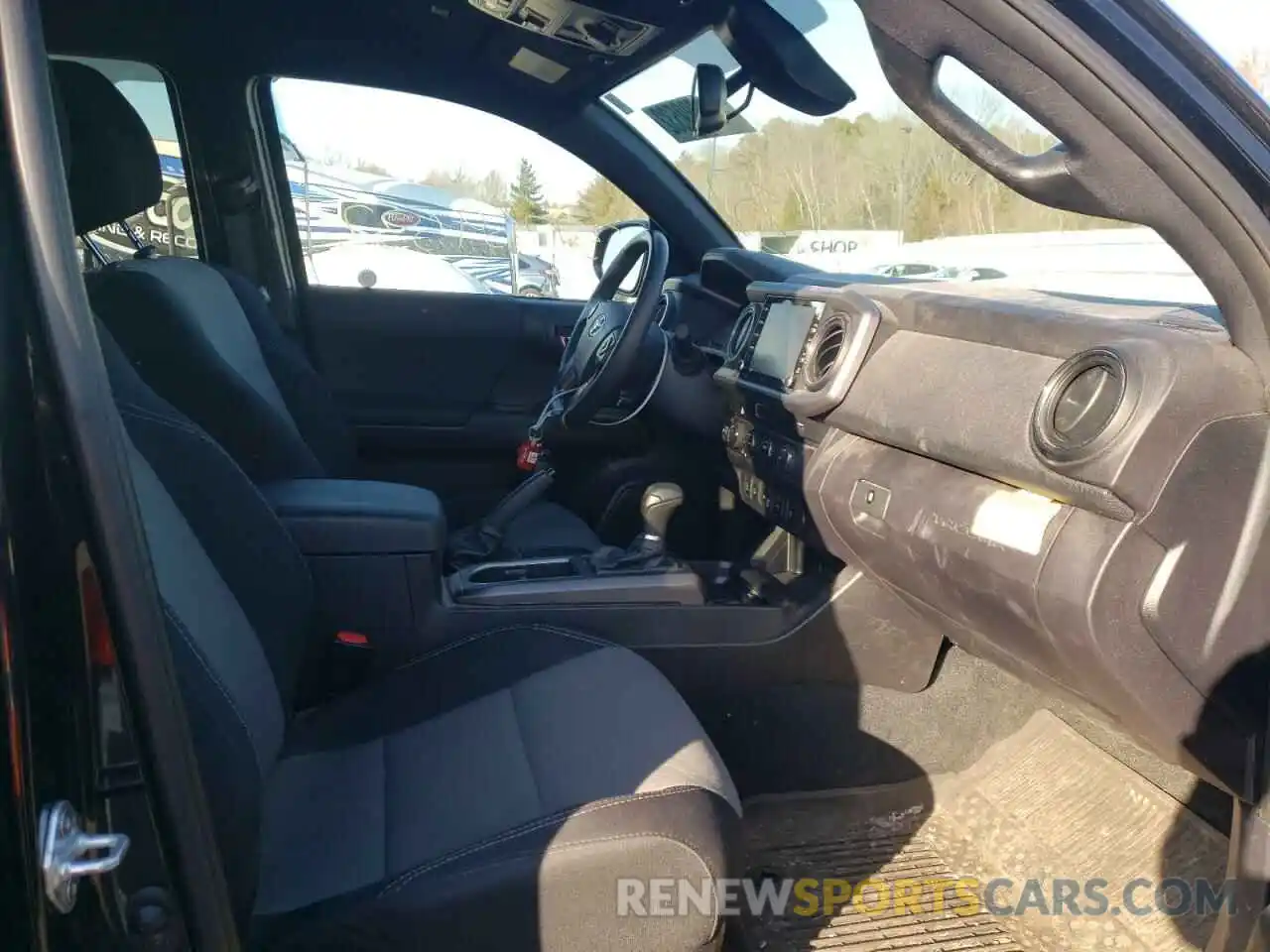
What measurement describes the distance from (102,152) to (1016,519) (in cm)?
152

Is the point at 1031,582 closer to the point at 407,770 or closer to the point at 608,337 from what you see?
the point at 407,770

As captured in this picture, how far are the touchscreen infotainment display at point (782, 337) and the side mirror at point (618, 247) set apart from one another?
458 mm

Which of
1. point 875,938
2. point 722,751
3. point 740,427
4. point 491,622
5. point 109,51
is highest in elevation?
point 109,51

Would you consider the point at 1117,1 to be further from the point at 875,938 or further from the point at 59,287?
A: the point at 875,938

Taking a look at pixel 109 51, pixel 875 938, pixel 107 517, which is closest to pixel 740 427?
pixel 875 938

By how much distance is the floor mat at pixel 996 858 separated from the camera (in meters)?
1.75

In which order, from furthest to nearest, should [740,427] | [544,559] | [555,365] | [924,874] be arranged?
[555,365]
[740,427]
[544,559]
[924,874]

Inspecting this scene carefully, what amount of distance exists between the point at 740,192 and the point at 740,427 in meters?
0.56

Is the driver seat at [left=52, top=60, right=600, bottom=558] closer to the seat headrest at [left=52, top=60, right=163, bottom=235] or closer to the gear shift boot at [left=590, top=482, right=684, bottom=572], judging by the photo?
the seat headrest at [left=52, top=60, right=163, bottom=235]

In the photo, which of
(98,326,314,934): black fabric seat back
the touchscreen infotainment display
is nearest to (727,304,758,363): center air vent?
the touchscreen infotainment display

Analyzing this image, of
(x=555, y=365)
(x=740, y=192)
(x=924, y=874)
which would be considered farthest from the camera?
(x=555, y=365)

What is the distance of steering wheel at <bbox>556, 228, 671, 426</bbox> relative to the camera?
2.14 m

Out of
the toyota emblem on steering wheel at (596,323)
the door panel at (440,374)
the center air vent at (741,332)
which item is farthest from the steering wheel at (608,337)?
the door panel at (440,374)

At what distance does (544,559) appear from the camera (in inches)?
82.3
